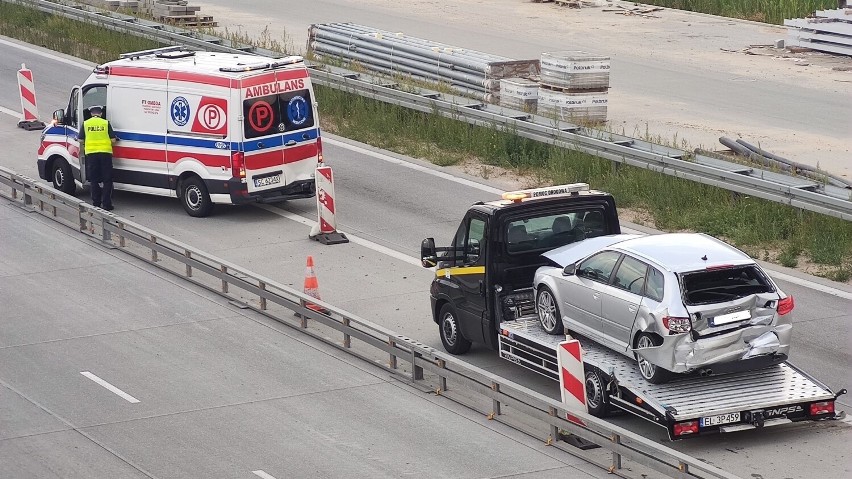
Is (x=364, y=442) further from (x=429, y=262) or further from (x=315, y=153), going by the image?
(x=315, y=153)

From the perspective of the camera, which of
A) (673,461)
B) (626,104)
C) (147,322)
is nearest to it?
(673,461)

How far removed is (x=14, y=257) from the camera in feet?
66.7

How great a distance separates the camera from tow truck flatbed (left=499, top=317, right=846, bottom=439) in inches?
512

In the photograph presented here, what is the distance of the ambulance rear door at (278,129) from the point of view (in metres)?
21.5

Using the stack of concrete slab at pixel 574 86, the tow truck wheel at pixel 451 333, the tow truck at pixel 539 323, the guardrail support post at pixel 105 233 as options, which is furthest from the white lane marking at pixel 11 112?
the tow truck wheel at pixel 451 333

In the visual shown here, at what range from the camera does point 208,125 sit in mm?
21578

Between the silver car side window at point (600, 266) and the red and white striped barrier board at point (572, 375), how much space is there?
3.27 ft

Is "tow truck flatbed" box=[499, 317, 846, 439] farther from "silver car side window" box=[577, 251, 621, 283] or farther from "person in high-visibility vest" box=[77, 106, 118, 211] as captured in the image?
"person in high-visibility vest" box=[77, 106, 118, 211]

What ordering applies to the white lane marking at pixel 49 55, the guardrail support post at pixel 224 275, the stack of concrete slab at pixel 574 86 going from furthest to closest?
the white lane marking at pixel 49 55 → the stack of concrete slab at pixel 574 86 → the guardrail support post at pixel 224 275

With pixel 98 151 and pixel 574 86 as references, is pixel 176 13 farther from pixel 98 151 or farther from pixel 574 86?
pixel 98 151

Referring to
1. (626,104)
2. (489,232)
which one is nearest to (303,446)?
(489,232)

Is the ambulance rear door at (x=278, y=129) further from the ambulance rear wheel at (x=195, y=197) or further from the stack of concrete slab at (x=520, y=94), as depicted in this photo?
the stack of concrete slab at (x=520, y=94)

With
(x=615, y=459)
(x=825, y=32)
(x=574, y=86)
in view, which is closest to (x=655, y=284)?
(x=615, y=459)

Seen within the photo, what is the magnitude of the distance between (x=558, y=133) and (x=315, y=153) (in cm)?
398
